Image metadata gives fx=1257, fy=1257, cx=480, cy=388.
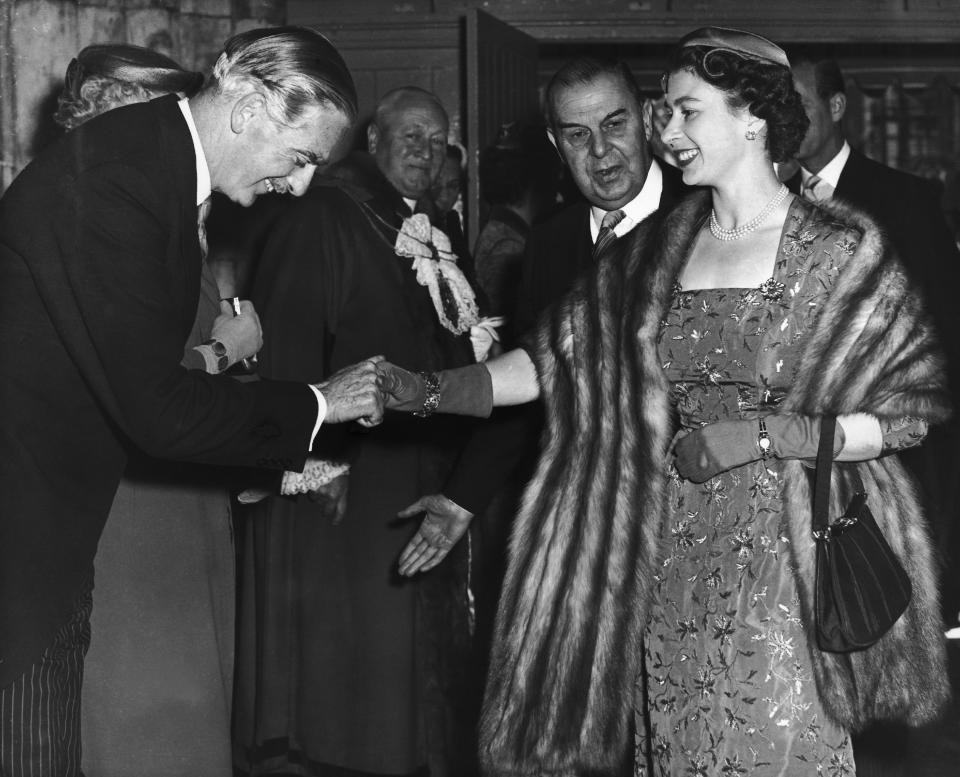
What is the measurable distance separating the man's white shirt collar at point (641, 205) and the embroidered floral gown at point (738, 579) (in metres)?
0.95

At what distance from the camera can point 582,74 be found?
3.87 m

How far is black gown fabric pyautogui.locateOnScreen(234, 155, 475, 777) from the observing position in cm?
428

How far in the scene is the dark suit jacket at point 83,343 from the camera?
94.5 inches

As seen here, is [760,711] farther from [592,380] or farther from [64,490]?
[64,490]

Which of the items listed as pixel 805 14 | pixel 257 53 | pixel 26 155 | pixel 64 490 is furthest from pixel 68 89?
pixel 805 14

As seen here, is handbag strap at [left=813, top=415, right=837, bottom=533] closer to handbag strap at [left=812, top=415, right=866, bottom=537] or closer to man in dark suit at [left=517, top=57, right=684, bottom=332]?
handbag strap at [left=812, top=415, right=866, bottom=537]

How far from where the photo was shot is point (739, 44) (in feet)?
9.06

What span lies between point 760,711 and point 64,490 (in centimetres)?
151

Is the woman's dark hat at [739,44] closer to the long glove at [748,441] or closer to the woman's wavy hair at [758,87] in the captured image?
the woman's wavy hair at [758,87]

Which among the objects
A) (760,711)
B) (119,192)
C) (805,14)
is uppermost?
(805,14)

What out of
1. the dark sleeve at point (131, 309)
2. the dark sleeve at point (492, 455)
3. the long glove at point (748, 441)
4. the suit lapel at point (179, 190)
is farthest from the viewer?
the dark sleeve at point (492, 455)

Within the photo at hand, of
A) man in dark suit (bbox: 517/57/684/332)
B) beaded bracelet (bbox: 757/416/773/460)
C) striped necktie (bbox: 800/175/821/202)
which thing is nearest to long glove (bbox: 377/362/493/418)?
man in dark suit (bbox: 517/57/684/332)

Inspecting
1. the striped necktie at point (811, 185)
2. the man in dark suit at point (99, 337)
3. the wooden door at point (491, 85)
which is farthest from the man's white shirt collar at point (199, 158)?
the wooden door at point (491, 85)

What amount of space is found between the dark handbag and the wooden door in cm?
362
